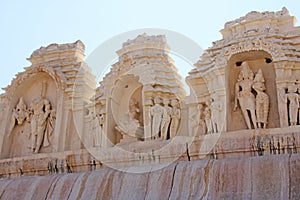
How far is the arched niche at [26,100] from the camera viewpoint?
1722cm

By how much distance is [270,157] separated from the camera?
31.1 feet

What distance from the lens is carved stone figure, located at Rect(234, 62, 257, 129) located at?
13352 mm

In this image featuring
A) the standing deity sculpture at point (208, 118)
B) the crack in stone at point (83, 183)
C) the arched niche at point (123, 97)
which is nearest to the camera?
the crack in stone at point (83, 183)

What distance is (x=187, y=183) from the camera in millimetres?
9859

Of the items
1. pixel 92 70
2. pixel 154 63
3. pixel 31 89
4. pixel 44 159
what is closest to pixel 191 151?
pixel 154 63

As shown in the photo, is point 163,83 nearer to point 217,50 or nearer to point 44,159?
point 217,50

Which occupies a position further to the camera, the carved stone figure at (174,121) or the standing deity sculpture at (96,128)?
the standing deity sculpture at (96,128)

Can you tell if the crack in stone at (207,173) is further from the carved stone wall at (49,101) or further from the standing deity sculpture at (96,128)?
the carved stone wall at (49,101)

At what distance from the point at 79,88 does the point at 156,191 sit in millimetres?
7759

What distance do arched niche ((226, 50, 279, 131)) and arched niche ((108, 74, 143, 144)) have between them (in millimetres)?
3392

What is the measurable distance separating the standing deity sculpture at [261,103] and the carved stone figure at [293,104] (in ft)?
2.56

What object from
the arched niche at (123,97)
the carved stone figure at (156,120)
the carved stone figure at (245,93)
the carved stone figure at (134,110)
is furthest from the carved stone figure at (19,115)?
the carved stone figure at (245,93)

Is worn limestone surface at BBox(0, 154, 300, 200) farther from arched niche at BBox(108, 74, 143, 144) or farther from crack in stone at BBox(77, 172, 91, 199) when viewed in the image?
arched niche at BBox(108, 74, 143, 144)

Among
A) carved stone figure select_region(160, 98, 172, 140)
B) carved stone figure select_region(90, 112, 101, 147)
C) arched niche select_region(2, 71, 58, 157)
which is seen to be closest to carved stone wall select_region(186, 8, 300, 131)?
carved stone figure select_region(160, 98, 172, 140)
